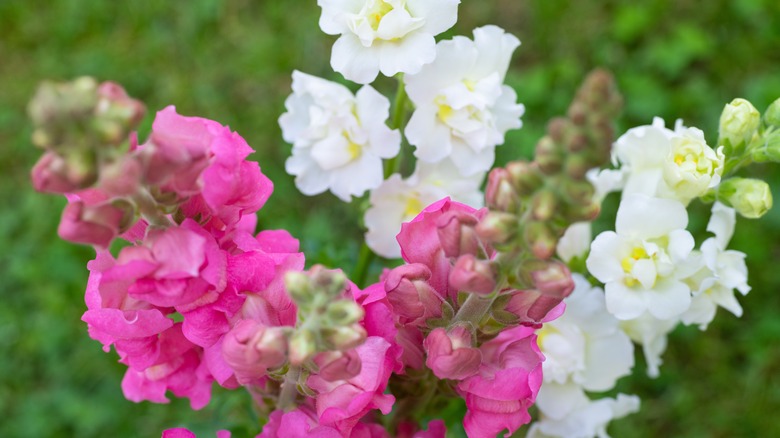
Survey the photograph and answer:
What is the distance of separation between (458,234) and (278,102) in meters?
1.89

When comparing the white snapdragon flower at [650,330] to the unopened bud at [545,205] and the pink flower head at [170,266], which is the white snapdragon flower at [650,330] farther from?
the pink flower head at [170,266]

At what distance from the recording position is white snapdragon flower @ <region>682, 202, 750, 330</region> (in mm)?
1201

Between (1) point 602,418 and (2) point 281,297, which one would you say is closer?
(2) point 281,297

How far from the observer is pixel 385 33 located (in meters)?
1.17

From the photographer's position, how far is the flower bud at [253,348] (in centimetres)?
87

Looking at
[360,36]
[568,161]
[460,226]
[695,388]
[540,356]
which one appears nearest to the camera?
[568,161]

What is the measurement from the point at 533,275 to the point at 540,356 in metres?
0.21

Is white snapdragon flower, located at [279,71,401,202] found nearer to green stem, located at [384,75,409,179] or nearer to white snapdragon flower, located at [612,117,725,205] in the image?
green stem, located at [384,75,409,179]

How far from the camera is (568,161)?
767mm

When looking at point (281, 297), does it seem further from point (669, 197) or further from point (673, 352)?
point (673, 352)

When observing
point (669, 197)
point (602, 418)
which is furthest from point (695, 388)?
point (669, 197)

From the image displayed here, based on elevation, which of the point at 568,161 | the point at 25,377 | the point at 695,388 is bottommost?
the point at 25,377

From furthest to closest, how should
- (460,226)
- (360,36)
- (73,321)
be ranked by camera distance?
(73,321) → (360,36) → (460,226)

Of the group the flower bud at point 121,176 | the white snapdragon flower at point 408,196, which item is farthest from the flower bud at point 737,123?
the flower bud at point 121,176
